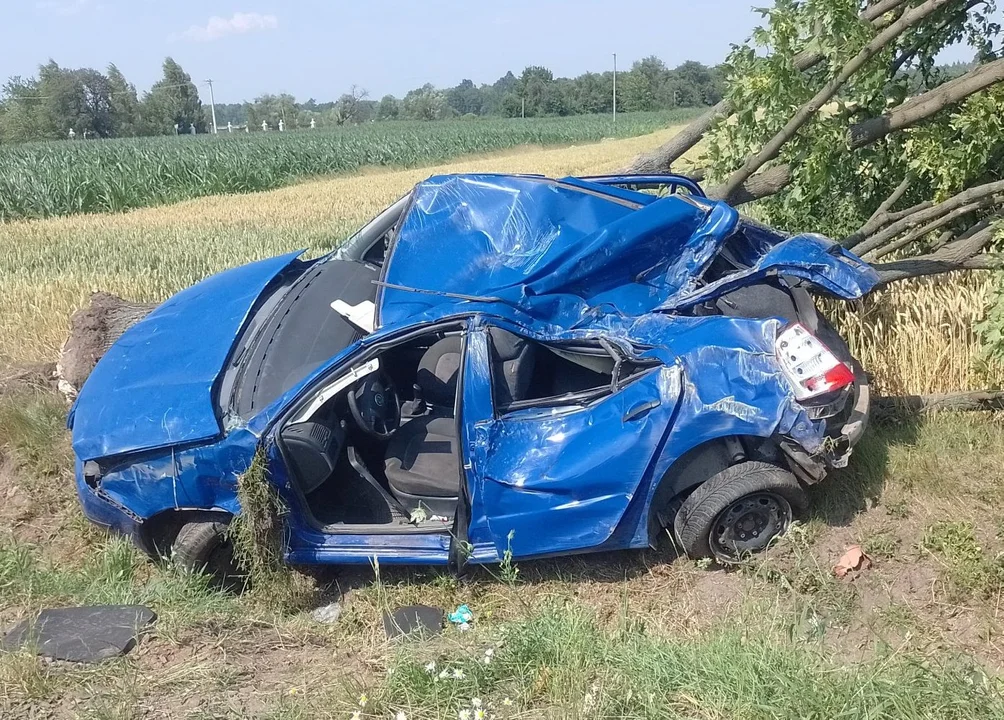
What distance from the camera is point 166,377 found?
4.59m

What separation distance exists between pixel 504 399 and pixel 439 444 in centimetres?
58

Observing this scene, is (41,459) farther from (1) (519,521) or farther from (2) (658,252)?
(2) (658,252)

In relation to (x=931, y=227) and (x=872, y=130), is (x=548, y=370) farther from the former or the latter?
(x=931, y=227)

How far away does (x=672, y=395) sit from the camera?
161 inches

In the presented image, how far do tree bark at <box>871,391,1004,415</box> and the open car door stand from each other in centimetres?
236

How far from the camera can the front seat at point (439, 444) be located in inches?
169

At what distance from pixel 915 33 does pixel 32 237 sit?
13.7 meters

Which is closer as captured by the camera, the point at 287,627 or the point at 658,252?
the point at 287,627

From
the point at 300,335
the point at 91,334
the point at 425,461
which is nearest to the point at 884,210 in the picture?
the point at 425,461

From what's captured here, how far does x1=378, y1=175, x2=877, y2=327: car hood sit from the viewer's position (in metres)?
4.73

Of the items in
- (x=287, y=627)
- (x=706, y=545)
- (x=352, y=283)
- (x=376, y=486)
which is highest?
(x=352, y=283)

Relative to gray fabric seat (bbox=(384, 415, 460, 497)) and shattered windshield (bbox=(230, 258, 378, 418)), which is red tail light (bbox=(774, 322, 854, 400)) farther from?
shattered windshield (bbox=(230, 258, 378, 418))

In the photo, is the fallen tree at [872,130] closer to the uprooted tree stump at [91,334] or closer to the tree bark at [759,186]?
the tree bark at [759,186]

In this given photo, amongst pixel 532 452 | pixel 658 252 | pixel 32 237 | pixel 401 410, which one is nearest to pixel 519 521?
pixel 532 452
